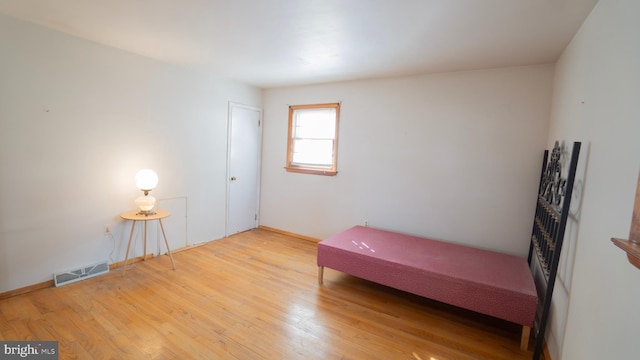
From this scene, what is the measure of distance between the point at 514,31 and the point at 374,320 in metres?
2.67

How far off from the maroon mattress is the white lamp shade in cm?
211

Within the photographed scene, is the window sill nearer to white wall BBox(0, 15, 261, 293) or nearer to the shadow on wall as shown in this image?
white wall BBox(0, 15, 261, 293)

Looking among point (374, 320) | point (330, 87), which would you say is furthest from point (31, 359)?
point (330, 87)

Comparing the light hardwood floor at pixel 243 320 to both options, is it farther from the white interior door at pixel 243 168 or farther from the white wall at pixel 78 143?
the white interior door at pixel 243 168

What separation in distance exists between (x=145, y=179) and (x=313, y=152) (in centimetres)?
235

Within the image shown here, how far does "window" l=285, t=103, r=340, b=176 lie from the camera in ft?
14.0

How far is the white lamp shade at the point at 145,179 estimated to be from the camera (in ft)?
10.4

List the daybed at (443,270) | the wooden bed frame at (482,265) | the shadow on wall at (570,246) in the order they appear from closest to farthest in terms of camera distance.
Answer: the shadow on wall at (570,246) < the wooden bed frame at (482,265) < the daybed at (443,270)

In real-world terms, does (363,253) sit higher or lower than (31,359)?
higher

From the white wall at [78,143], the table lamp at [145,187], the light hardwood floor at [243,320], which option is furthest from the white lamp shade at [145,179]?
the light hardwood floor at [243,320]

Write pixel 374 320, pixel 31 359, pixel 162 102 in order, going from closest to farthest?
pixel 31 359, pixel 374 320, pixel 162 102

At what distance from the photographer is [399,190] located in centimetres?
371

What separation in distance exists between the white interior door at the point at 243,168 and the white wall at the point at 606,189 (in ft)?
13.4

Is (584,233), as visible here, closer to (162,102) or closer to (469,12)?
(469,12)
